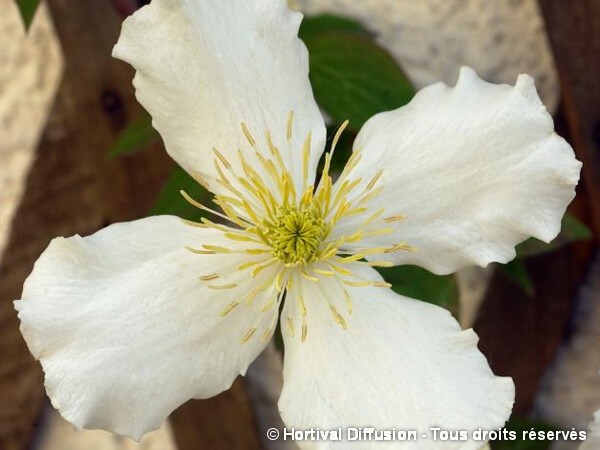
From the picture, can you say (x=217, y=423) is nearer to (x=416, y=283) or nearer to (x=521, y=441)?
(x=521, y=441)

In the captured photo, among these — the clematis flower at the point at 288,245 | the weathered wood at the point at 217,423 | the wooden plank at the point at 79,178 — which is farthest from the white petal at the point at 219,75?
the weathered wood at the point at 217,423

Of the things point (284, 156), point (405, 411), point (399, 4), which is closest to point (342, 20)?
point (399, 4)

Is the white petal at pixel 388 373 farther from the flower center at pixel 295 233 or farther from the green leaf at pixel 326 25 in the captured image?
the green leaf at pixel 326 25

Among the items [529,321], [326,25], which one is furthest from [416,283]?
[529,321]

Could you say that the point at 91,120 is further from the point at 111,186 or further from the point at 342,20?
the point at 342,20

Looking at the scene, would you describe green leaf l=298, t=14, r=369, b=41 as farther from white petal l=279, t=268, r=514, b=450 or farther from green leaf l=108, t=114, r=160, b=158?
white petal l=279, t=268, r=514, b=450

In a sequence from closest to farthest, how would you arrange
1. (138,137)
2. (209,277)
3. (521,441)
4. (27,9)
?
(209,277)
(27,9)
(138,137)
(521,441)
